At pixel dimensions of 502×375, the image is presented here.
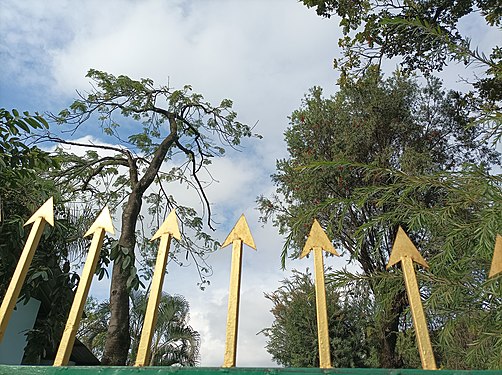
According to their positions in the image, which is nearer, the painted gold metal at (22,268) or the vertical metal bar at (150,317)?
the vertical metal bar at (150,317)

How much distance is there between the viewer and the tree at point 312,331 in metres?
12.1

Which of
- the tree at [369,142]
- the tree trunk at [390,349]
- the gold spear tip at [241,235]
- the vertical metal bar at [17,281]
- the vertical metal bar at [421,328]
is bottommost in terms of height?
the vertical metal bar at [421,328]

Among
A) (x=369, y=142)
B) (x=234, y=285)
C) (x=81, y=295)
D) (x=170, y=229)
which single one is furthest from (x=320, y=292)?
(x=369, y=142)

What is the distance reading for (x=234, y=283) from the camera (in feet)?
3.76

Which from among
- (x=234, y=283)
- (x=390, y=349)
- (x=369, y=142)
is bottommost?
(x=234, y=283)

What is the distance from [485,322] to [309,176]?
26.9 ft

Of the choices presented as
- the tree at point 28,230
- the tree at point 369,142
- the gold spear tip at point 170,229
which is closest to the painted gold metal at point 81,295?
the gold spear tip at point 170,229

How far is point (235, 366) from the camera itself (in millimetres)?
1050

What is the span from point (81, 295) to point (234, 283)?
1.42 ft

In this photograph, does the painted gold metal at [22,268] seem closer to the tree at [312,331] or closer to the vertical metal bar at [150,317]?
the vertical metal bar at [150,317]

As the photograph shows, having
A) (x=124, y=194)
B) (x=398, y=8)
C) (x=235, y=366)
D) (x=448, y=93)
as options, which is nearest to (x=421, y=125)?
(x=448, y=93)

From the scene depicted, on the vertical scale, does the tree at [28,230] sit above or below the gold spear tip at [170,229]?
above

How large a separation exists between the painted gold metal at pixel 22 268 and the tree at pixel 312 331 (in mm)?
11076

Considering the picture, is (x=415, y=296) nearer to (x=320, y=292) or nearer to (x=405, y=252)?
(x=405, y=252)
